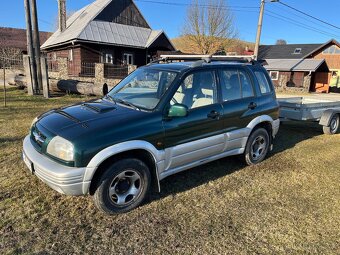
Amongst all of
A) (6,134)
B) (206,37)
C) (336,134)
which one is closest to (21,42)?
(206,37)

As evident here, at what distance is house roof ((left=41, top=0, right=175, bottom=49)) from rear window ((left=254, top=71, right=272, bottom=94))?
20.1m

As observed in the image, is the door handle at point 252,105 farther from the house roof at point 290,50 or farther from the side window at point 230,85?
the house roof at point 290,50

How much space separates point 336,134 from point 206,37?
32927 millimetres

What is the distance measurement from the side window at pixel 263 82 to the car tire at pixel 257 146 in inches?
30.2

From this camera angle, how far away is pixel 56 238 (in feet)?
10.5

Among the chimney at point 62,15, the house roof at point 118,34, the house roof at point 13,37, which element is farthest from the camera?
the house roof at point 13,37

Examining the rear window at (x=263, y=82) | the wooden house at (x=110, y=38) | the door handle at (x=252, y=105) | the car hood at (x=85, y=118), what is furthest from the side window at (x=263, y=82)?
the wooden house at (x=110, y=38)

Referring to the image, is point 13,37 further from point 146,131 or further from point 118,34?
point 146,131

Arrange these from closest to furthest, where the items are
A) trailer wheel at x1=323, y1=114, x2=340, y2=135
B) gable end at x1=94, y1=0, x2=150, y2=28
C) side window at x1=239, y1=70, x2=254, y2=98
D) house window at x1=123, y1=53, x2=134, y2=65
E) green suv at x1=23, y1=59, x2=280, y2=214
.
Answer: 1. green suv at x1=23, y1=59, x2=280, y2=214
2. side window at x1=239, y1=70, x2=254, y2=98
3. trailer wheel at x1=323, y1=114, x2=340, y2=135
4. gable end at x1=94, y1=0, x2=150, y2=28
5. house window at x1=123, y1=53, x2=134, y2=65

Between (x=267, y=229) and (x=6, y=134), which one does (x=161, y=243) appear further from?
(x=6, y=134)

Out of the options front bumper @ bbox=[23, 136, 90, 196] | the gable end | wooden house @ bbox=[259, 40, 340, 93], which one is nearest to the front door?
front bumper @ bbox=[23, 136, 90, 196]

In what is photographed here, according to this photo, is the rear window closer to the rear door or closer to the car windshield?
the rear door

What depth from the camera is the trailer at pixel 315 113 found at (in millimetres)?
7629

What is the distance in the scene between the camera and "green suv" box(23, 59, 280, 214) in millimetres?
3314
